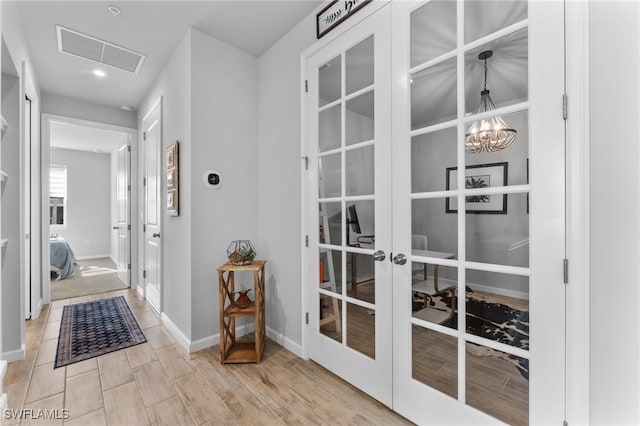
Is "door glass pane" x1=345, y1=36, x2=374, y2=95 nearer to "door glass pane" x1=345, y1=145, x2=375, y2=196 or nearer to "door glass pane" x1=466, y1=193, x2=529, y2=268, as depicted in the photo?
"door glass pane" x1=345, y1=145, x2=375, y2=196

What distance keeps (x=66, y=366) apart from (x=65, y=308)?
171 cm

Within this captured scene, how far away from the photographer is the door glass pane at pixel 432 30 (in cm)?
144

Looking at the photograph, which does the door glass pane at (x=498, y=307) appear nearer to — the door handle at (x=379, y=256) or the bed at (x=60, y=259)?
the door handle at (x=379, y=256)

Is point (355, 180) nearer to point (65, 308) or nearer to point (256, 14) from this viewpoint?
point (256, 14)

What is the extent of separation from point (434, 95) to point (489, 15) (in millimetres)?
387

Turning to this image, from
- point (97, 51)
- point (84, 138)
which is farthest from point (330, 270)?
point (84, 138)

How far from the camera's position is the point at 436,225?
150 cm

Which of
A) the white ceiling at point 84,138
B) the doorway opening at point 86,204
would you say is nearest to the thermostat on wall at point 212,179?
the doorway opening at point 86,204

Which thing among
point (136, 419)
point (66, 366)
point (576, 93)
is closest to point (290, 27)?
point (576, 93)

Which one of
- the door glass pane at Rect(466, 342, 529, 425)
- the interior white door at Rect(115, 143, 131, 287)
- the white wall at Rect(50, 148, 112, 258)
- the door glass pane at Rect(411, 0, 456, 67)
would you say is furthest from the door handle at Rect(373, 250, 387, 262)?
the white wall at Rect(50, 148, 112, 258)

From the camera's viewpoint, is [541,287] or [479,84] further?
[479,84]

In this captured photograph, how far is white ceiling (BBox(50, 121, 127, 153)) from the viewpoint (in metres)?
5.04

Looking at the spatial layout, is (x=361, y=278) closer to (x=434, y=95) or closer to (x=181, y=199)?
(x=434, y=95)

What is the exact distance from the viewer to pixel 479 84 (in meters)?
1.34
